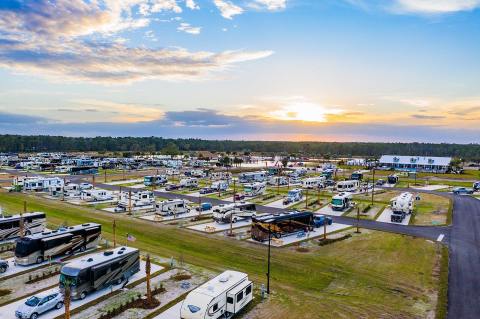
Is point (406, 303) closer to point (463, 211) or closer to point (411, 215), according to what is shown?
point (411, 215)

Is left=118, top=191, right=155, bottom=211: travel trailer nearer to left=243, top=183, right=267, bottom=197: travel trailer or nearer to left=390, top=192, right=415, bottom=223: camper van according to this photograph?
left=243, top=183, right=267, bottom=197: travel trailer

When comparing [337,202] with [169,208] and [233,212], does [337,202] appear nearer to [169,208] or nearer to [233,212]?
[233,212]

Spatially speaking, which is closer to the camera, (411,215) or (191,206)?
(411,215)

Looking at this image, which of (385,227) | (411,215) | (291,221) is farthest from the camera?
(411,215)

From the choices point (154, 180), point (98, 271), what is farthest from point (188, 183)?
point (98, 271)

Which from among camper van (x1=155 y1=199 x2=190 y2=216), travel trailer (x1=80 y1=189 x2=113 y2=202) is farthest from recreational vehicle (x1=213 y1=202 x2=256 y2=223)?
travel trailer (x1=80 y1=189 x2=113 y2=202)

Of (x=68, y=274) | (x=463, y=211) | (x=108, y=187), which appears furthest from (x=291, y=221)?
(x=108, y=187)

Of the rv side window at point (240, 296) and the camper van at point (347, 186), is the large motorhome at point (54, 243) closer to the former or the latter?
the rv side window at point (240, 296)
